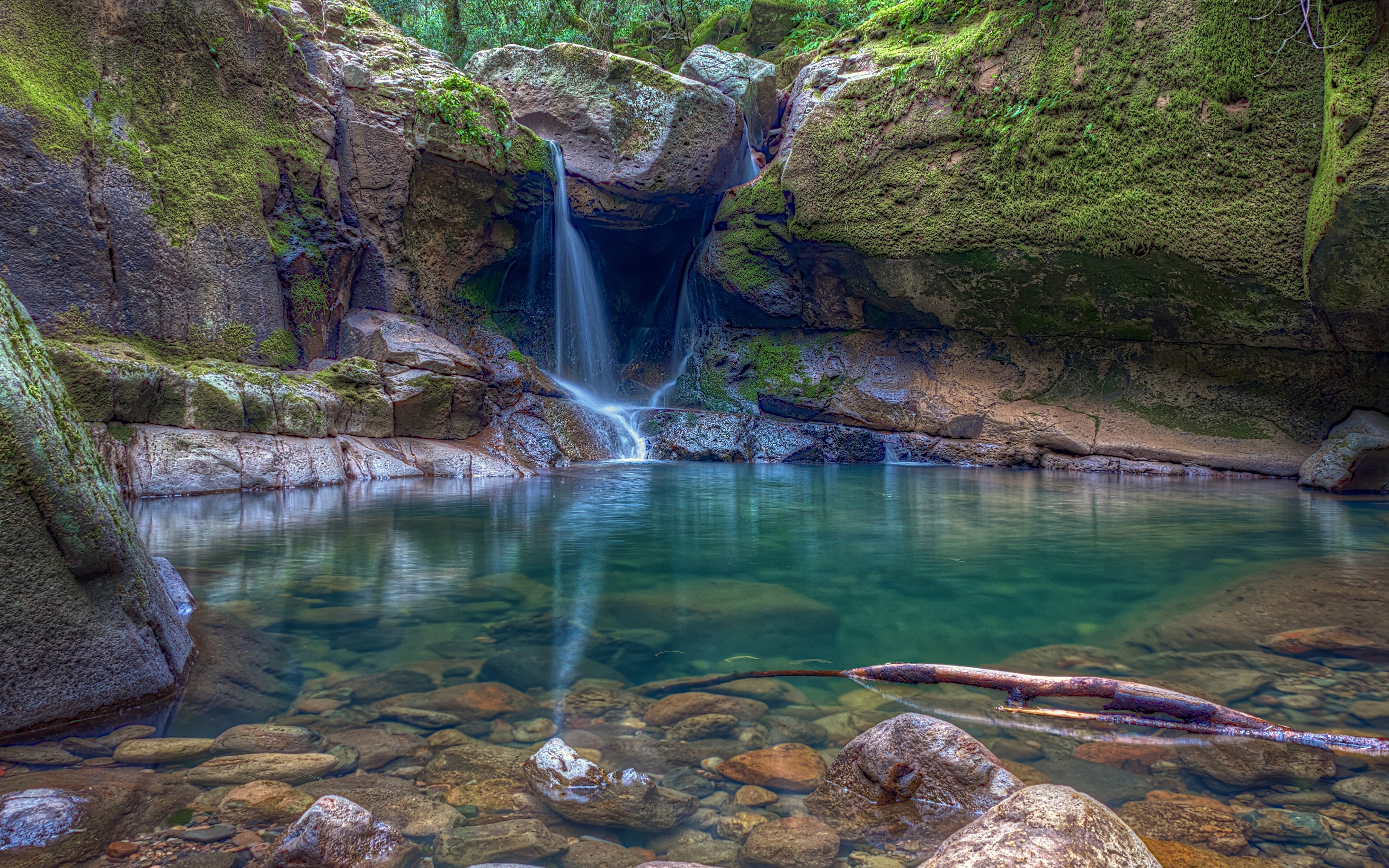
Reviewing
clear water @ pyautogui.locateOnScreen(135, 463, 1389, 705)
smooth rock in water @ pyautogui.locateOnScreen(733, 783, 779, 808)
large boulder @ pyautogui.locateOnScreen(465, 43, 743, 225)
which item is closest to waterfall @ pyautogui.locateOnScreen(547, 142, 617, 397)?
large boulder @ pyautogui.locateOnScreen(465, 43, 743, 225)

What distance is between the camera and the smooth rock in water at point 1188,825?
5.04 feet

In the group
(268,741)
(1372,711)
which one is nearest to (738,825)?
(268,741)

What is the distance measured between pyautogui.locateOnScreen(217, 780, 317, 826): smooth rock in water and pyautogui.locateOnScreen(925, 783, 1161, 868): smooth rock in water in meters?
1.44

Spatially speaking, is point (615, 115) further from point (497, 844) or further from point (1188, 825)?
point (1188, 825)

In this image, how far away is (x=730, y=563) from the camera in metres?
4.58

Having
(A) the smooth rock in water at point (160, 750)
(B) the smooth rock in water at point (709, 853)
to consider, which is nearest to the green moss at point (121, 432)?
(A) the smooth rock in water at point (160, 750)

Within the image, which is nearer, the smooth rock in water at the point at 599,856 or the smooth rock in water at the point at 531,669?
the smooth rock in water at the point at 599,856

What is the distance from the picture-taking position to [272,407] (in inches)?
331

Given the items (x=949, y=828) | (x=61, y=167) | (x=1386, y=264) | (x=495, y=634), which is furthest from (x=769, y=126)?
(x=949, y=828)

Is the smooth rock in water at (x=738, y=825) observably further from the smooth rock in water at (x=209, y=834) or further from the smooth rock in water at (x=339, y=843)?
the smooth rock in water at (x=209, y=834)

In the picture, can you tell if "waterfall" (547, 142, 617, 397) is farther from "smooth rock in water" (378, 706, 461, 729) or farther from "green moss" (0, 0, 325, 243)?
"smooth rock in water" (378, 706, 461, 729)

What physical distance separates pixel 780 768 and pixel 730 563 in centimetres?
266

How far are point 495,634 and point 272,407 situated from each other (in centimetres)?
698

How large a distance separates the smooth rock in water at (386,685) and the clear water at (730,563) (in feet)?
0.35
